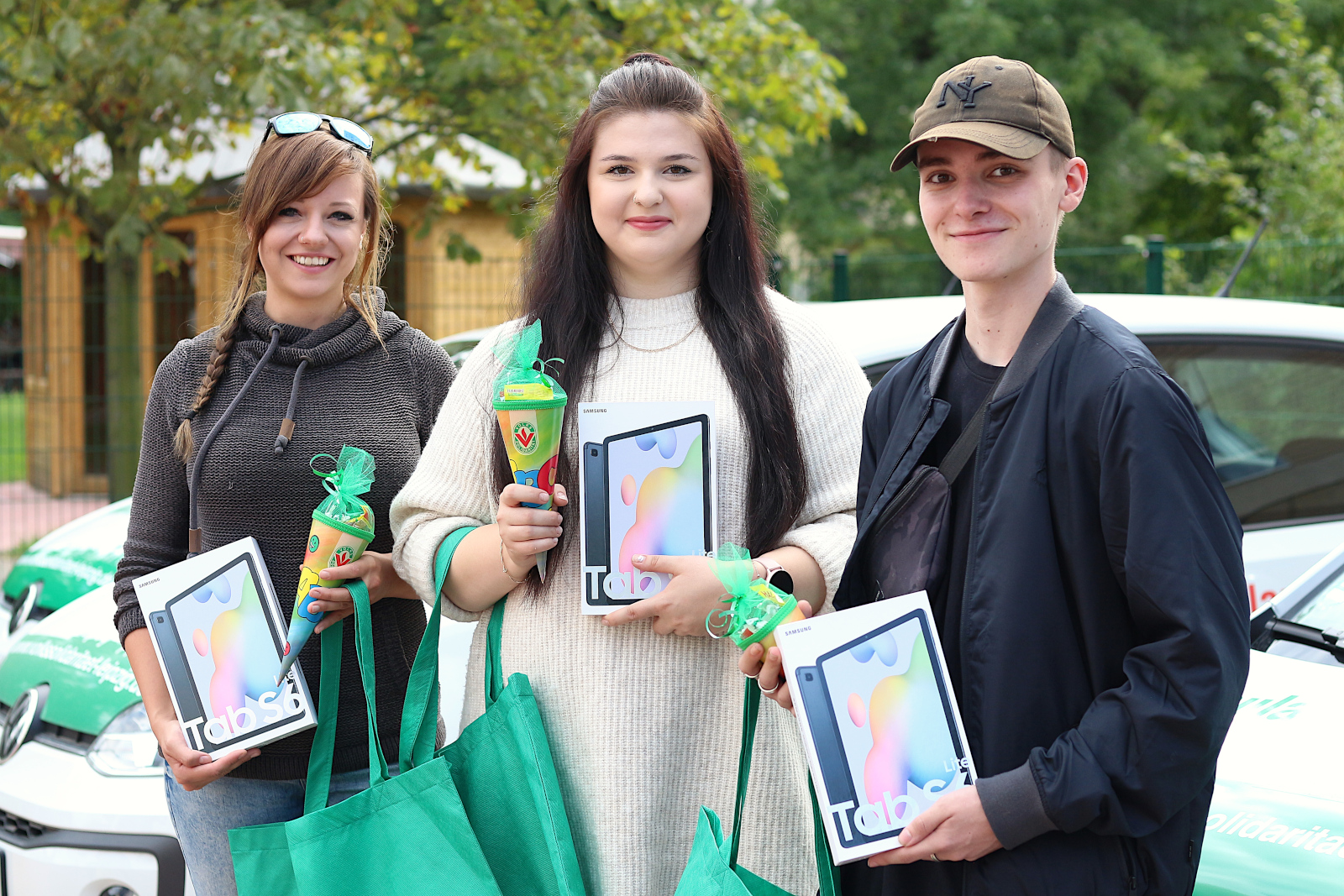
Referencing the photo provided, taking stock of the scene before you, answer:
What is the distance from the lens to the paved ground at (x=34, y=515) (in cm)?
961

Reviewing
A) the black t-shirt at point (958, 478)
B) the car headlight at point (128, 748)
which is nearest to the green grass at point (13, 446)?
the car headlight at point (128, 748)

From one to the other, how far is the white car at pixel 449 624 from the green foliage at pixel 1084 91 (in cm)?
1411

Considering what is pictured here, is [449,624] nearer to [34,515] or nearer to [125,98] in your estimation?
[125,98]

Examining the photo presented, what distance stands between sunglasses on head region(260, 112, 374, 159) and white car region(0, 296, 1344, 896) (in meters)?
0.94

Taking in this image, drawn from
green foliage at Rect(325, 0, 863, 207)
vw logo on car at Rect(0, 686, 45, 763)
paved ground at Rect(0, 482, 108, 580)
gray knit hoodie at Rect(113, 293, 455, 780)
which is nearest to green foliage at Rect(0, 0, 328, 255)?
green foliage at Rect(325, 0, 863, 207)

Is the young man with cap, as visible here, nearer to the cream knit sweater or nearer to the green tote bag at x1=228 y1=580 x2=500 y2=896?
the cream knit sweater

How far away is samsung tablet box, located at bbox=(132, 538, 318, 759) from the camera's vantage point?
83.5 inches

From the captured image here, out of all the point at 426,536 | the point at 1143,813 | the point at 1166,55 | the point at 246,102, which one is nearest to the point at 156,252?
the point at 246,102

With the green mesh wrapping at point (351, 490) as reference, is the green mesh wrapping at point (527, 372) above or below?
above

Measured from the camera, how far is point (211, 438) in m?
2.26

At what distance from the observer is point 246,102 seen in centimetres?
623

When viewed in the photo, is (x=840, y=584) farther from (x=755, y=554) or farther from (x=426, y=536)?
(x=426, y=536)

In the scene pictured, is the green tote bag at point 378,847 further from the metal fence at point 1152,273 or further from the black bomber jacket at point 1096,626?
the metal fence at point 1152,273

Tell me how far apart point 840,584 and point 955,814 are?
1.39 feet
